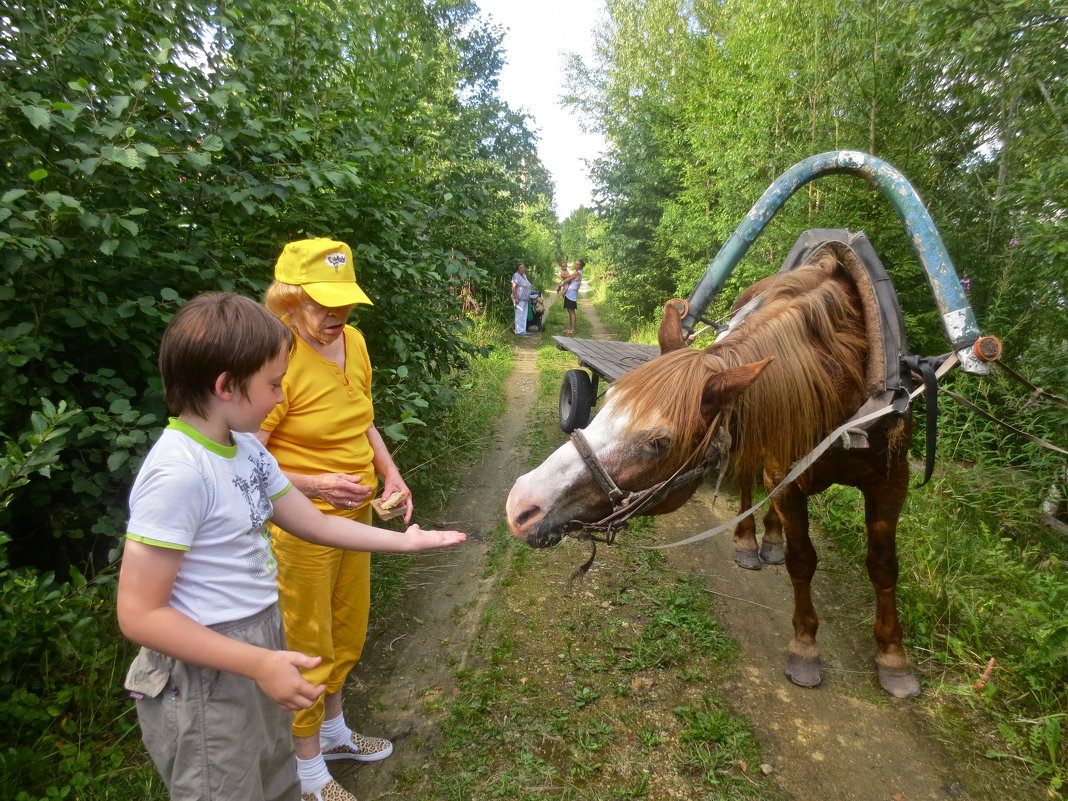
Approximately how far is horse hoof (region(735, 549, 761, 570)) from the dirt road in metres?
0.05

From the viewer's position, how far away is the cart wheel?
497 centimetres

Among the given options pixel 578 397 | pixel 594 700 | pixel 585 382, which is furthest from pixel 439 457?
pixel 594 700

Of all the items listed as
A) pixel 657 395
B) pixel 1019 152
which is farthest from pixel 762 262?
pixel 657 395

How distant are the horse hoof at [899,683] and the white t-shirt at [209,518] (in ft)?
9.38

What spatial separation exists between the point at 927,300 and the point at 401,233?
179 inches

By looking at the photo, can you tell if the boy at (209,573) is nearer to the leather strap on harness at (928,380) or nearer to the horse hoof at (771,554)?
the leather strap on harness at (928,380)

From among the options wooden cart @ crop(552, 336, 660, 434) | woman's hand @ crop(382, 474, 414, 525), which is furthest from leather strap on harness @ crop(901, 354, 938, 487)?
wooden cart @ crop(552, 336, 660, 434)

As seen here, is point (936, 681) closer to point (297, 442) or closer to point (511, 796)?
point (511, 796)

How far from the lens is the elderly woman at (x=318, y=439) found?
168cm

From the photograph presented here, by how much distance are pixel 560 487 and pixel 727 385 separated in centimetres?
70

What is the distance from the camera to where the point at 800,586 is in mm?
2775

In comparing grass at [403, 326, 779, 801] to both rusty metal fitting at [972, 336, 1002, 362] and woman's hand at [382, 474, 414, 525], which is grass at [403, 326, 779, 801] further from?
rusty metal fitting at [972, 336, 1002, 362]

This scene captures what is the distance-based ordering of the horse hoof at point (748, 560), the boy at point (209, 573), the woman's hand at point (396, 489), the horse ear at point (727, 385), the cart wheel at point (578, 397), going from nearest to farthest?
the boy at point (209, 573) < the horse ear at point (727, 385) < the woman's hand at point (396, 489) < the horse hoof at point (748, 560) < the cart wheel at point (578, 397)

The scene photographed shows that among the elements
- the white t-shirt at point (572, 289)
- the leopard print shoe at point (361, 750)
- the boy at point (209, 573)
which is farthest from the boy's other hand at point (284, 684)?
the white t-shirt at point (572, 289)
